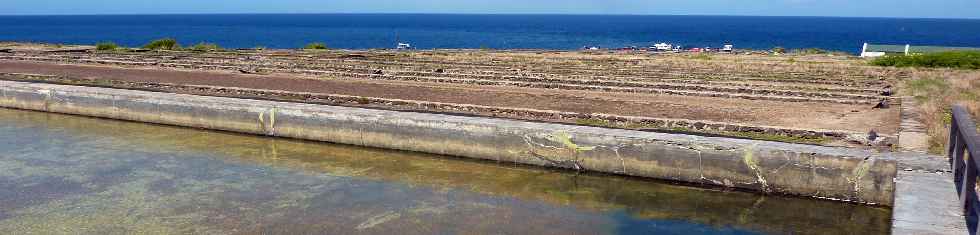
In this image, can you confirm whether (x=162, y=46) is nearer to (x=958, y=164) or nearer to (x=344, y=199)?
(x=344, y=199)

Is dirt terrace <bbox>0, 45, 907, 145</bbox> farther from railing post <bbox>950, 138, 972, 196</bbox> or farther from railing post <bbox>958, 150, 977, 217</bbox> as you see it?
railing post <bbox>958, 150, 977, 217</bbox>

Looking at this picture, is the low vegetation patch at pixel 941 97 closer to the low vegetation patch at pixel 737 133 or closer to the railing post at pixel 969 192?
the low vegetation patch at pixel 737 133

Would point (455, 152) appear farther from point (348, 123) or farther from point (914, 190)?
point (914, 190)

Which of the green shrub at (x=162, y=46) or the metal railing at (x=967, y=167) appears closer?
the metal railing at (x=967, y=167)

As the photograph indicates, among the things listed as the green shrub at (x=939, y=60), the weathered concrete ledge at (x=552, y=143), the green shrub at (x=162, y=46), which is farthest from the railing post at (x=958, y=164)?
the green shrub at (x=162, y=46)

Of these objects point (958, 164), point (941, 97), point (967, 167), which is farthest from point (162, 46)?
point (967, 167)

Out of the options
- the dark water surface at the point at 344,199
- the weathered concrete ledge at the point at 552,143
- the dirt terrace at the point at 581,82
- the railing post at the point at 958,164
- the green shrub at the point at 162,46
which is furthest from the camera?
the green shrub at the point at 162,46

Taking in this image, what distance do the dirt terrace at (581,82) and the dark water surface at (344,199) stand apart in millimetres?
3572

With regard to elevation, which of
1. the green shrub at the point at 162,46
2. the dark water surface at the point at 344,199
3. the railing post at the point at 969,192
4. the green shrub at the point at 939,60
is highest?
the green shrub at the point at 162,46

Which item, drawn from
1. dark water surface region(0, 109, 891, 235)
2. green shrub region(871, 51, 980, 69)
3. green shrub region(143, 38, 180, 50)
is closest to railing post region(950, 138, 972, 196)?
dark water surface region(0, 109, 891, 235)

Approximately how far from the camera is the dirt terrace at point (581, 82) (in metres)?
15.5

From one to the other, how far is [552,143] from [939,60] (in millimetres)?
24038

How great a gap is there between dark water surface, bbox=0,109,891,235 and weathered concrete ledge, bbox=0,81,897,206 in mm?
237

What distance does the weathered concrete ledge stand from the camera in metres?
10.1
